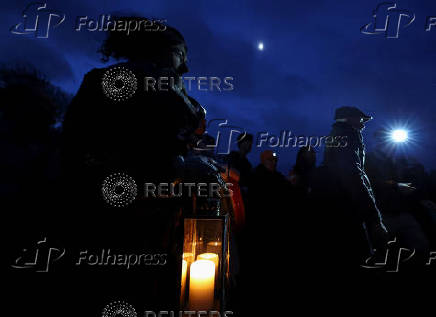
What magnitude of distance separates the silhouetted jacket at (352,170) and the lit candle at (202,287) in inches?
114

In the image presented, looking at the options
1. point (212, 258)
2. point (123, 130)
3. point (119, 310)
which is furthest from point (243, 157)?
point (119, 310)

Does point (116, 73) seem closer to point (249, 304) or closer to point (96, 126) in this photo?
point (96, 126)

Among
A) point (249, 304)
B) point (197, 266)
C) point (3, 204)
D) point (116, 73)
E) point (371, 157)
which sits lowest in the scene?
point (249, 304)

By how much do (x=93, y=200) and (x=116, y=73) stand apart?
1.10 m

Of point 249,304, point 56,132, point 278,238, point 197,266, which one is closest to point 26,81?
point 56,132

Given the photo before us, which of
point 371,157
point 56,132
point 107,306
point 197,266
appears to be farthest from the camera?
point 371,157

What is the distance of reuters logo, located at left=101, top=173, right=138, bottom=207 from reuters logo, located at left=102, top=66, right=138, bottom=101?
0.67 metres

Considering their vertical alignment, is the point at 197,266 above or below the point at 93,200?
below

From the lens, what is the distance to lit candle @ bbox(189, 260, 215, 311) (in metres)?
1.84

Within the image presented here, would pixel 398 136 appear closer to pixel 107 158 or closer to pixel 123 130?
pixel 123 130

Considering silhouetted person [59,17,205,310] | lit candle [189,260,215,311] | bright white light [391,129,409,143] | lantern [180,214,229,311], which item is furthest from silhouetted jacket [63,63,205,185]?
bright white light [391,129,409,143]

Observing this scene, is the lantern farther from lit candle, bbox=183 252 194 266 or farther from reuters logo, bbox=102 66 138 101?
reuters logo, bbox=102 66 138 101

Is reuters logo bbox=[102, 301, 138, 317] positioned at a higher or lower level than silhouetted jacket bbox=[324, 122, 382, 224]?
lower

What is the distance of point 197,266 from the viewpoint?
1.89 m
